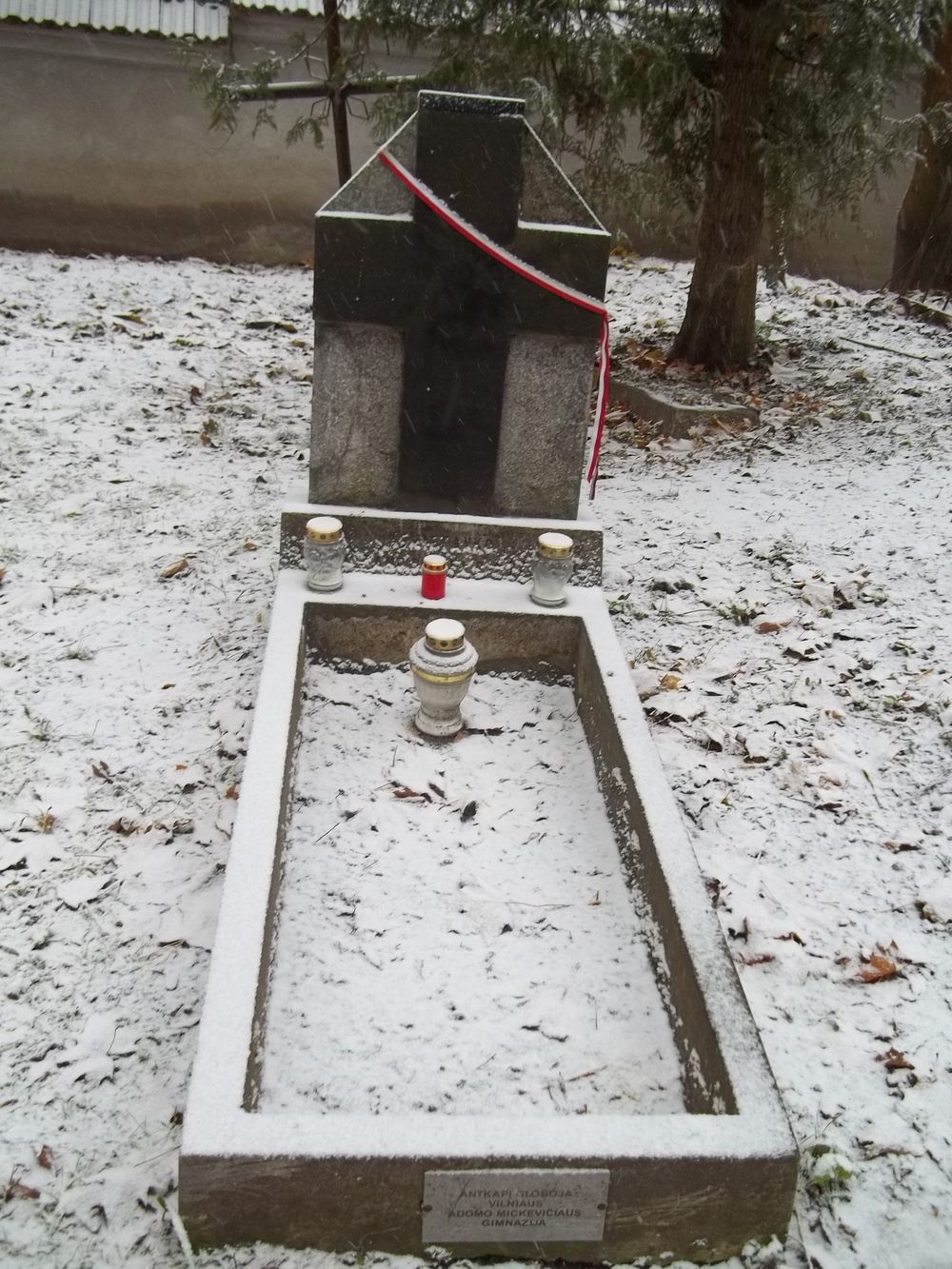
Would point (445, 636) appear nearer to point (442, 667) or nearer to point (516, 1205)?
point (442, 667)

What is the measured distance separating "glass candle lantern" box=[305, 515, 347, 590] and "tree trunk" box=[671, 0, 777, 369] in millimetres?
4143

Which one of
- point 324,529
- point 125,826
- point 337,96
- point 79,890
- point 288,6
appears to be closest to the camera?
point 79,890

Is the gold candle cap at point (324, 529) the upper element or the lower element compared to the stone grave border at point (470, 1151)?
upper

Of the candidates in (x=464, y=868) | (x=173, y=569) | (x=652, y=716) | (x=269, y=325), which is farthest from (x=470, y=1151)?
(x=269, y=325)

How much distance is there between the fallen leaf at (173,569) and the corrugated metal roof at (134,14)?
247 inches

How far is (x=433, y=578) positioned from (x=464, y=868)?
45.7 inches

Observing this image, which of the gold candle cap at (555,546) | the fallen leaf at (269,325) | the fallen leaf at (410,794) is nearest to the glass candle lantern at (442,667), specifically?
the fallen leaf at (410,794)

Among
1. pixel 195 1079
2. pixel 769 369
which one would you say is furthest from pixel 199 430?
pixel 195 1079

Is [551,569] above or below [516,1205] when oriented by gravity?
above

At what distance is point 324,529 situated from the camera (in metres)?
3.58

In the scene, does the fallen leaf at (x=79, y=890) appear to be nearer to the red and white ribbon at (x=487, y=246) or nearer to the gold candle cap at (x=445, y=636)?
the gold candle cap at (x=445, y=636)

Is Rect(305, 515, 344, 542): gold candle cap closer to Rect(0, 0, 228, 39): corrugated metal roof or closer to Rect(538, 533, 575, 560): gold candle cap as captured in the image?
Rect(538, 533, 575, 560): gold candle cap

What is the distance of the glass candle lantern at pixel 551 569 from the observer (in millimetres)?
3674

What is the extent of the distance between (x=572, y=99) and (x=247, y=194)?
13.5 feet
